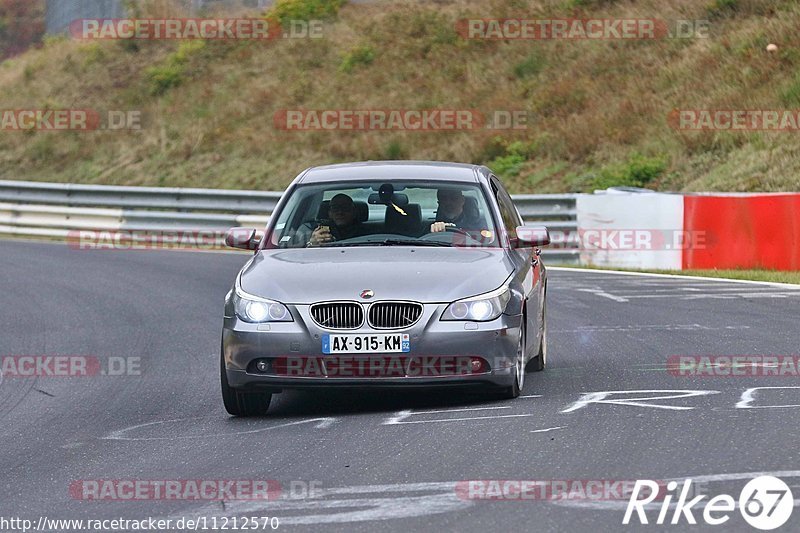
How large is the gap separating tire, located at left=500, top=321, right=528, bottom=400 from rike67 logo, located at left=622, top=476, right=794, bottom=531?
2.66 m

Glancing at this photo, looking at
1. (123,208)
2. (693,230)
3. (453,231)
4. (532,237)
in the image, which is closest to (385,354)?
(453,231)

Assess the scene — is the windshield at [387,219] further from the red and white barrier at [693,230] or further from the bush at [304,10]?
the bush at [304,10]

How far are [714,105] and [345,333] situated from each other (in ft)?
73.9

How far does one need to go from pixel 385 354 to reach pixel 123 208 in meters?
21.9

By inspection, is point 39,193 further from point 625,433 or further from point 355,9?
point 625,433

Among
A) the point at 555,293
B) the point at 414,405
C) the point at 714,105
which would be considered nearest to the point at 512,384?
the point at 414,405

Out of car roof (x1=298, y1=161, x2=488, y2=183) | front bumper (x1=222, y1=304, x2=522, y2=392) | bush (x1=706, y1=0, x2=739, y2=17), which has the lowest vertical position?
front bumper (x1=222, y1=304, x2=522, y2=392)

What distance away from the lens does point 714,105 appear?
29.8 metres

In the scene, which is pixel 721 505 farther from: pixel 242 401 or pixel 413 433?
pixel 242 401

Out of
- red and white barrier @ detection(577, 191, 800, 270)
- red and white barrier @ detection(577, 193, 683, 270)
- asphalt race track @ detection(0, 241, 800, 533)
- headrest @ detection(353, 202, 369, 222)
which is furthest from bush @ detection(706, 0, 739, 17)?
headrest @ detection(353, 202, 369, 222)

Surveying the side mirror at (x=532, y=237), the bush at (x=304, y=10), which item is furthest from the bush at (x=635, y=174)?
the side mirror at (x=532, y=237)

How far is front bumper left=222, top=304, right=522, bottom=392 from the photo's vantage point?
340 inches

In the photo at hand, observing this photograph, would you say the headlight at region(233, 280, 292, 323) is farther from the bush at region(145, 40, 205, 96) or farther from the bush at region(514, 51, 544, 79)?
the bush at region(145, 40, 205, 96)

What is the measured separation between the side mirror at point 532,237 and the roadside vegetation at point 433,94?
15.8 meters
